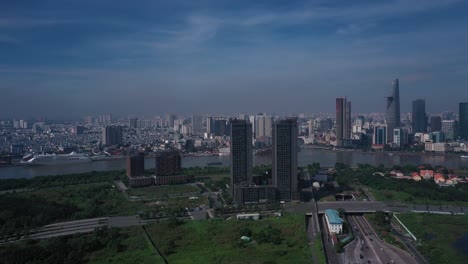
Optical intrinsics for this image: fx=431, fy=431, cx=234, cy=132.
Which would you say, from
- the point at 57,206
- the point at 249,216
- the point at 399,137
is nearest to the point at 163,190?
the point at 57,206

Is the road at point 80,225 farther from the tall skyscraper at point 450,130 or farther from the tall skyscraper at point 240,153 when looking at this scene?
the tall skyscraper at point 450,130

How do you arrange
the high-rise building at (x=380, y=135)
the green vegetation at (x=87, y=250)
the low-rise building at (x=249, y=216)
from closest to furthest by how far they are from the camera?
the green vegetation at (x=87, y=250), the low-rise building at (x=249, y=216), the high-rise building at (x=380, y=135)

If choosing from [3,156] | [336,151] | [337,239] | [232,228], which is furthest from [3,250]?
[336,151]

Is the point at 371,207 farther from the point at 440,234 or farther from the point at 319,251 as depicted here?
the point at 319,251

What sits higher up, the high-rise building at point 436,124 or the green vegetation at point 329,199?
the high-rise building at point 436,124

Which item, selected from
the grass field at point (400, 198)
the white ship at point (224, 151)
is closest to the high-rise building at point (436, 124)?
the white ship at point (224, 151)

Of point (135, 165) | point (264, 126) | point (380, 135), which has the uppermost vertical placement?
point (264, 126)

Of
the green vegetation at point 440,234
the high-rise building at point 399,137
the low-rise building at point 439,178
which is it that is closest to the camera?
the green vegetation at point 440,234
